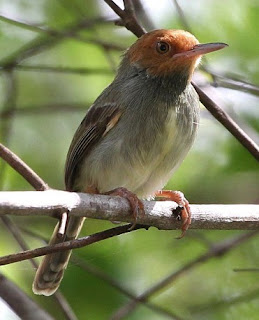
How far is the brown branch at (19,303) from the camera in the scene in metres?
4.02

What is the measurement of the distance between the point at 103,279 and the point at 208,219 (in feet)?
4.33

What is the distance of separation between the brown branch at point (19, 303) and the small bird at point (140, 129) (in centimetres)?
38

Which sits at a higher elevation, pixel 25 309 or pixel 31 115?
pixel 31 115

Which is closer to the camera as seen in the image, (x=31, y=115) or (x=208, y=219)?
(x=208, y=219)

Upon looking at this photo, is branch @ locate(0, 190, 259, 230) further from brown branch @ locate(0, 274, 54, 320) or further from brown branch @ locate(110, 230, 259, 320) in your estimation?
brown branch @ locate(110, 230, 259, 320)

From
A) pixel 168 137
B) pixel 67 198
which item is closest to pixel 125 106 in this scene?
pixel 168 137

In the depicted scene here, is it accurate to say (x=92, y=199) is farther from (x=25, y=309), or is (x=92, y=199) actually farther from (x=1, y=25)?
(x=1, y=25)

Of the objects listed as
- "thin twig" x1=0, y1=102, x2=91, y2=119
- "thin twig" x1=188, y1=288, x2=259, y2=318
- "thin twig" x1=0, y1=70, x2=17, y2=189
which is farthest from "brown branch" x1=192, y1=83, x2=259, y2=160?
"thin twig" x1=0, y1=102, x2=91, y2=119

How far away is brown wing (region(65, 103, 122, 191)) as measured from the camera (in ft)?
15.2

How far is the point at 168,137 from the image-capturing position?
4473 millimetres

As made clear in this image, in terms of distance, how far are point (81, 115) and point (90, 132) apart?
1.80m

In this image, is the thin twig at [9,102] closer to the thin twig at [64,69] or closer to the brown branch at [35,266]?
the thin twig at [64,69]

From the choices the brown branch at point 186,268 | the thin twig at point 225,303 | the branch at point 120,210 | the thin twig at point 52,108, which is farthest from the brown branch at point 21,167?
the thin twig at point 52,108

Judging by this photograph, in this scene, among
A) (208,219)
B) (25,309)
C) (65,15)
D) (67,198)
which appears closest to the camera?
(67,198)
